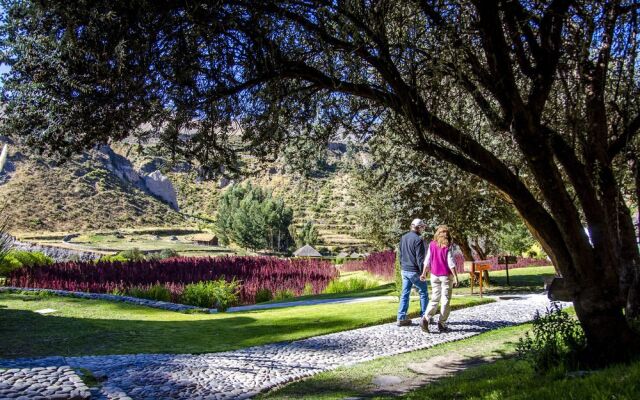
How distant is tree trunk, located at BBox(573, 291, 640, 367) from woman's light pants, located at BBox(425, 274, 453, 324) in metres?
3.79

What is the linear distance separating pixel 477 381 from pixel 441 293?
3.76m

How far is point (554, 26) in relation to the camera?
195 inches

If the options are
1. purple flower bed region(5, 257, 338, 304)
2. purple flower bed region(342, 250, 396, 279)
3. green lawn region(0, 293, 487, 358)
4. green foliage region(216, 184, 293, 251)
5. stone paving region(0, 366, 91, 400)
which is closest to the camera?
stone paving region(0, 366, 91, 400)

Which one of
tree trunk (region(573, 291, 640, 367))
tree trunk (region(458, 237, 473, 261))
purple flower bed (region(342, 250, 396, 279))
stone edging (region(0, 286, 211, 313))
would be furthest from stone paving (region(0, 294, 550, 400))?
purple flower bed (region(342, 250, 396, 279))

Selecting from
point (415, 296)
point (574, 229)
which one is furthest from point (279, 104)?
point (415, 296)

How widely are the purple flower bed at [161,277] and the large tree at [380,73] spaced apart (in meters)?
11.2

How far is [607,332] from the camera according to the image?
4.59 metres

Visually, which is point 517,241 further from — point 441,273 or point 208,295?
point 441,273

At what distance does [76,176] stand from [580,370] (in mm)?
60388

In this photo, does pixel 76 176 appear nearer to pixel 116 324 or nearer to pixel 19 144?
pixel 116 324

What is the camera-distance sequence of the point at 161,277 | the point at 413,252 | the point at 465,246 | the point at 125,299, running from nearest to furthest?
the point at 413,252 < the point at 125,299 < the point at 465,246 < the point at 161,277

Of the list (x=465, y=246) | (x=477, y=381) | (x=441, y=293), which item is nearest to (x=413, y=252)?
(x=441, y=293)

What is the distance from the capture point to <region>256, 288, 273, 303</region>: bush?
56.0 ft

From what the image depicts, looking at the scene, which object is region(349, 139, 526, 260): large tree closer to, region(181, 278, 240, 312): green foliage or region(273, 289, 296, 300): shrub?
region(273, 289, 296, 300): shrub
